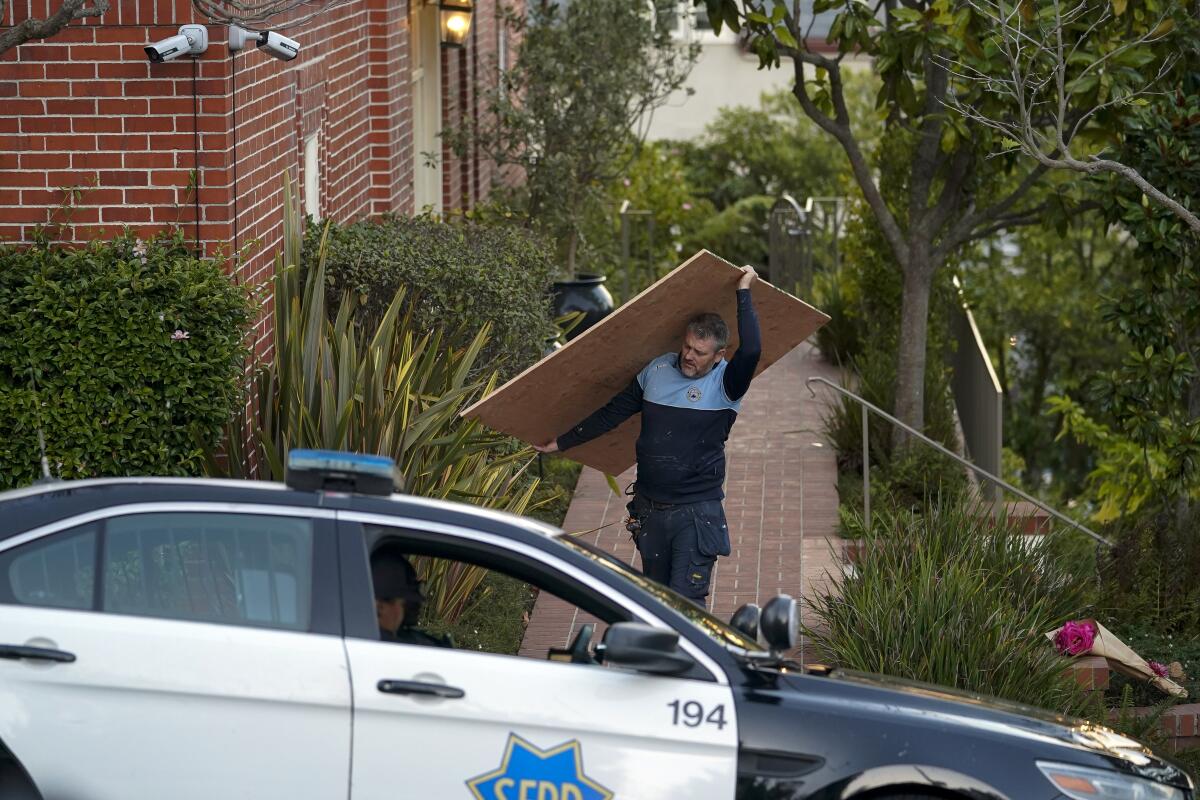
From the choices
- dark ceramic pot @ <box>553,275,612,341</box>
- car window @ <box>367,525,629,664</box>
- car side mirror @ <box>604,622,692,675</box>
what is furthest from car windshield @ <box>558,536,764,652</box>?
dark ceramic pot @ <box>553,275,612,341</box>

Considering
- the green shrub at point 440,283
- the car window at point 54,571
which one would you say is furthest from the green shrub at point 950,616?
the car window at point 54,571

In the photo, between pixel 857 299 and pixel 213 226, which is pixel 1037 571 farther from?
pixel 857 299

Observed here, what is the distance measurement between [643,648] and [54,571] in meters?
1.67

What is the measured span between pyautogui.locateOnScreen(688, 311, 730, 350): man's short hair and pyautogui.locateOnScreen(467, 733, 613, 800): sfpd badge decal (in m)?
2.68

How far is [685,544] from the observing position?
279 inches

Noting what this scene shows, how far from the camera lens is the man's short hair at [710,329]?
23.0 feet

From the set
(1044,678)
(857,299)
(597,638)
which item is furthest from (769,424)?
(1044,678)

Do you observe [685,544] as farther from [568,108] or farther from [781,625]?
[568,108]

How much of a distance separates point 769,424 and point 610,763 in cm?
895

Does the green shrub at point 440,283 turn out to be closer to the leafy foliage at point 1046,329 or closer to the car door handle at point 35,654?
the car door handle at point 35,654

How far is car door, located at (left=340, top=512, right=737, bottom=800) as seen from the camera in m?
4.64

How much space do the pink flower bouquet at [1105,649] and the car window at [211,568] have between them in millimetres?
4119

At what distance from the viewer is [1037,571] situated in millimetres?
8352

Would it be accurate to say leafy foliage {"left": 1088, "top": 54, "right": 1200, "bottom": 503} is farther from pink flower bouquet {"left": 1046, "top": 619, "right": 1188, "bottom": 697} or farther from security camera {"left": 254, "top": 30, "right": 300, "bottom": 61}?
security camera {"left": 254, "top": 30, "right": 300, "bottom": 61}
